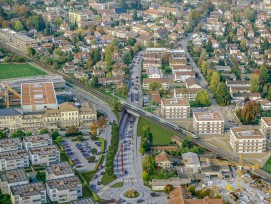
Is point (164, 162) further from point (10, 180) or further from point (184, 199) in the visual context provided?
point (10, 180)

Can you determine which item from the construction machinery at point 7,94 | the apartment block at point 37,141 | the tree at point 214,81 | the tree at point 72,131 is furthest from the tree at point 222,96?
the construction machinery at point 7,94

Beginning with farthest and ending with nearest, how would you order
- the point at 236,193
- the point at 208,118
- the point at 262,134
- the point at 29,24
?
the point at 29,24, the point at 208,118, the point at 262,134, the point at 236,193

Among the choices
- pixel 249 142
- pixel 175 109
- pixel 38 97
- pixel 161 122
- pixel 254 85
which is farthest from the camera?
pixel 254 85

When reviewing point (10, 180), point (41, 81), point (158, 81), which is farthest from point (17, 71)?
point (10, 180)

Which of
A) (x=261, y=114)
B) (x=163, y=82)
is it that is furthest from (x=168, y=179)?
(x=163, y=82)

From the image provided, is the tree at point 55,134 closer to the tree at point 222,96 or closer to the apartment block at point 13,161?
the apartment block at point 13,161

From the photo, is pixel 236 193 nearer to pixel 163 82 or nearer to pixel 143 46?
pixel 163 82

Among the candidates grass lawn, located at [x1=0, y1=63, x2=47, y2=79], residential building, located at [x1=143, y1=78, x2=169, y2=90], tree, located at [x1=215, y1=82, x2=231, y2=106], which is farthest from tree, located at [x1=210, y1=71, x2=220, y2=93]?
grass lawn, located at [x1=0, y1=63, x2=47, y2=79]
